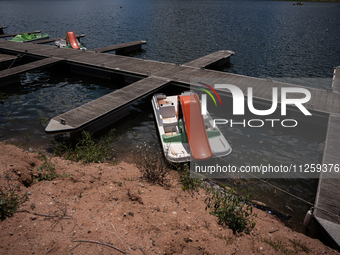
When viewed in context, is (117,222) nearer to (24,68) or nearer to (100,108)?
(100,108)

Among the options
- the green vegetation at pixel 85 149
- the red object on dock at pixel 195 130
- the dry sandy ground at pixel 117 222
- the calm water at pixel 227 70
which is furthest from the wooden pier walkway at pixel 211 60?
the dry sandy ground at pixel 117 222

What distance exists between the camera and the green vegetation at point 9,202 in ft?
16.6

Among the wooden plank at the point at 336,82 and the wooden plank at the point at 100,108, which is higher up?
the wooden plank at the point at 336,82

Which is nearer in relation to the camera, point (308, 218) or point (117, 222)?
point (117, 222)

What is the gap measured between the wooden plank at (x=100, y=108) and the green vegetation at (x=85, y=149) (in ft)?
2.29

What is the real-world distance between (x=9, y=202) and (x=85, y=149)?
17.8 feet

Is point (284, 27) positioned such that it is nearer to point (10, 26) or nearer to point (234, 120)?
point (234, 120)

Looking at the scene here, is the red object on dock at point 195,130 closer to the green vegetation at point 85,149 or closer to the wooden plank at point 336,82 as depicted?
the green vegetation at point 85,149

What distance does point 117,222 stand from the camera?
5.33m

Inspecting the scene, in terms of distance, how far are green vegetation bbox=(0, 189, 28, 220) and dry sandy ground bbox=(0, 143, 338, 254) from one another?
0.14m

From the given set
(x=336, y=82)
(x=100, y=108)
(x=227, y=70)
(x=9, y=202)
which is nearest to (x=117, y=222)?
(x=9, y=202)

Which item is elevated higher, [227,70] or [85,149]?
[227,70]

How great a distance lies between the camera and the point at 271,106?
13.4 m

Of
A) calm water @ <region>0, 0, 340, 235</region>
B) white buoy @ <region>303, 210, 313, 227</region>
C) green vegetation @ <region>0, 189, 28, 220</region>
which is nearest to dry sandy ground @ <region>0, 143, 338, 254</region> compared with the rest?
green vegetation @ <region>0, 189, 28, 220</region>
